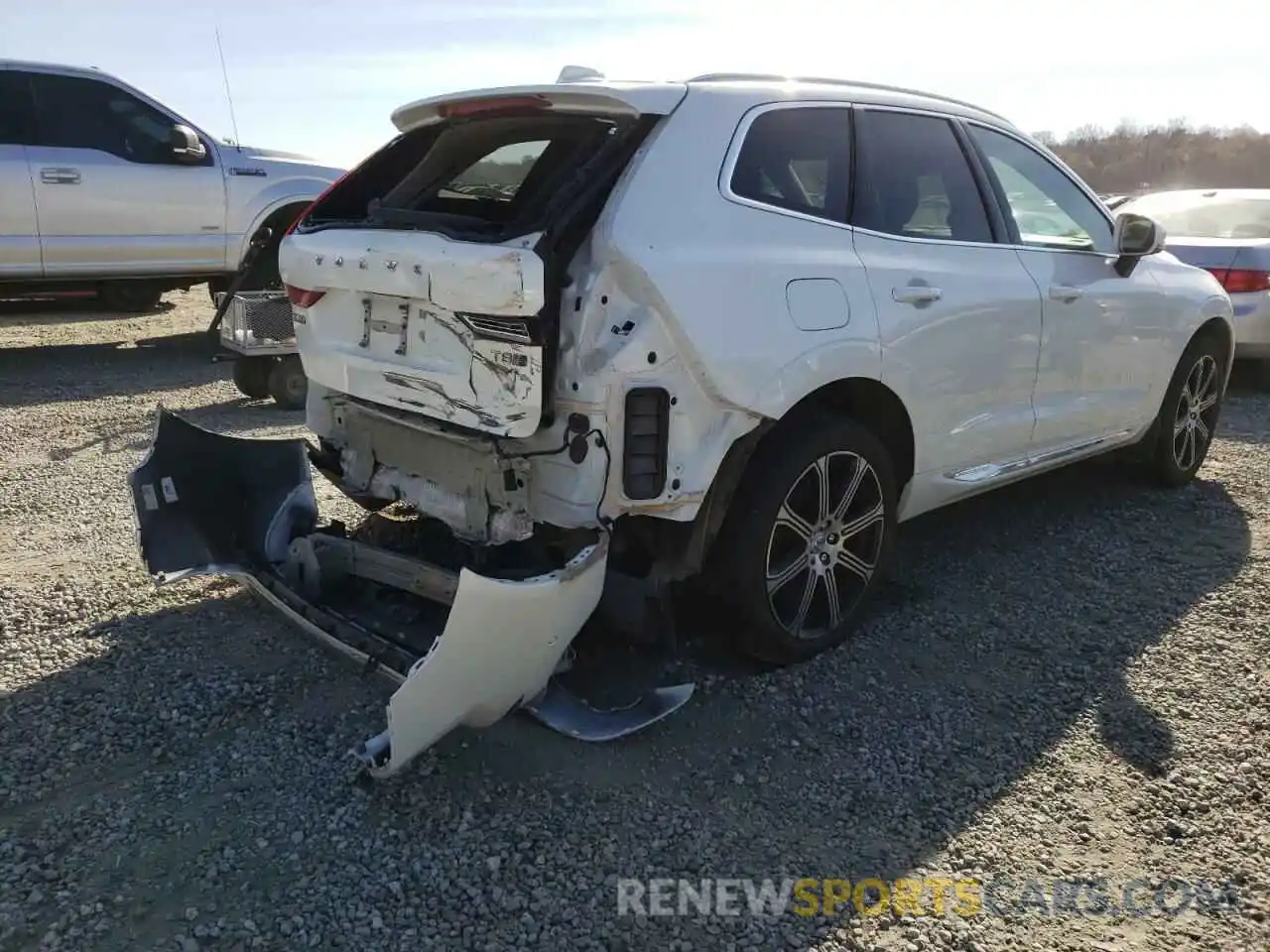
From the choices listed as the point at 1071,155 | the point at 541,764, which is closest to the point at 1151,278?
the point at 541,764

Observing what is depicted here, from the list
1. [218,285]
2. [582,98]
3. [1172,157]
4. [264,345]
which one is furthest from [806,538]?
[1172,157]

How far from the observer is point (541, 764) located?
3.11 metres

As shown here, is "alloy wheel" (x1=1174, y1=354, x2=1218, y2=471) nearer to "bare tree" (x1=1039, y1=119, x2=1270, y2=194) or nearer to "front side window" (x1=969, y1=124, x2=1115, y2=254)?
"front side window" (x1=969, y1=124, x2=1115, y2=254)

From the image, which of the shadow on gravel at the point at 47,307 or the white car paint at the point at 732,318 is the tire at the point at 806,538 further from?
the shadow on gravel at the point at 47,307

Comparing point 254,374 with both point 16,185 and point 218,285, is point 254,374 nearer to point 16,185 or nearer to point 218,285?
point 16,185

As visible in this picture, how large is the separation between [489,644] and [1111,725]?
2.05 metres

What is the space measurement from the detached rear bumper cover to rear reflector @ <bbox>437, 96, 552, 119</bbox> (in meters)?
1.40

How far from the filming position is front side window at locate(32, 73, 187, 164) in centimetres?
853

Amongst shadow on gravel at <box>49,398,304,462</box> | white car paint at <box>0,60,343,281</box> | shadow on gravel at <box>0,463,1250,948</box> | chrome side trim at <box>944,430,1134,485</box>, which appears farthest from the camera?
white car paint at <box>0,60,343,281</box>

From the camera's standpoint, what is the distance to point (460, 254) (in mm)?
3012

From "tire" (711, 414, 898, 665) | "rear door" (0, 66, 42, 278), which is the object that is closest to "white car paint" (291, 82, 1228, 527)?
"tire" (711, 414, 898, 665)

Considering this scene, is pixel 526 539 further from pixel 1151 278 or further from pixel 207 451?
pixel 1151 278

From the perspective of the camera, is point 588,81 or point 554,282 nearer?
point 554,282

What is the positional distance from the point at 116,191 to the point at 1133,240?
766cm
